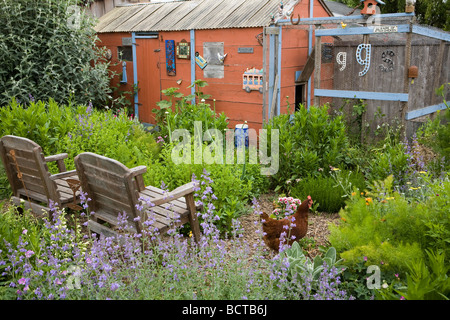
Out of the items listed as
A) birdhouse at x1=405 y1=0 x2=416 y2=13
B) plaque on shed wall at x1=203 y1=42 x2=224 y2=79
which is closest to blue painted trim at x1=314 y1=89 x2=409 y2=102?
birdhouse at x1=405 y1=0 x2=416 y2=13

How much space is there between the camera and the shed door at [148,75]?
32.3 feet

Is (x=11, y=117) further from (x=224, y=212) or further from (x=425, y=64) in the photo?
(x=425, y=64)

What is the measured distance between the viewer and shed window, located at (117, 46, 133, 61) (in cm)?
1058

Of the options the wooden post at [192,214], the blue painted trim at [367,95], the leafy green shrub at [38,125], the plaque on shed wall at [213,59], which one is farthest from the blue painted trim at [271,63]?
the wooden post at [192,214]

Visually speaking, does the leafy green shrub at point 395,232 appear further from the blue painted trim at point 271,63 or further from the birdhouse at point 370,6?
the blue painted trim at point 271,63

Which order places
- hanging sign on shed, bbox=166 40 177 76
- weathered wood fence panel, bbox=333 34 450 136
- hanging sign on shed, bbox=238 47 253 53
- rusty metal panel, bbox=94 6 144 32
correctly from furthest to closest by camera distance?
rusty metal panel, bbox=94 6 144 32
hanging sign on shed, bbox=166 40 177 76
hanging sign on shed, bbox=238 47 253 53
weathered wood fence panel, bbox=333 34 450 136

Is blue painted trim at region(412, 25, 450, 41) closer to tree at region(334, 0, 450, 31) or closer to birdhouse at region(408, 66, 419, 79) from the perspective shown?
birdhouse at region(408, 66, 419, 79)

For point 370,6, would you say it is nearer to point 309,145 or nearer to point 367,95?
point 367,95

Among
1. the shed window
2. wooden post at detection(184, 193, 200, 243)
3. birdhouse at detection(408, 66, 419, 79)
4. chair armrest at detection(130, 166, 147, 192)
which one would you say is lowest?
wooden post at detection(184, 193, 200, 243)

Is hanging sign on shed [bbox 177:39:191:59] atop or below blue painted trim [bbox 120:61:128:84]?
atop

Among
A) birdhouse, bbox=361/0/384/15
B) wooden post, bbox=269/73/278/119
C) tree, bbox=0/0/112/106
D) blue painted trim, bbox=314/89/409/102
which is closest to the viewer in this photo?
blue painted trim, bbox=314/89/409/102

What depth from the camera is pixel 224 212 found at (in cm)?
465

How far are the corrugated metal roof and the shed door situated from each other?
384 millimetres

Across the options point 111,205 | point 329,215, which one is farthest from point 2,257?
point 329,215
